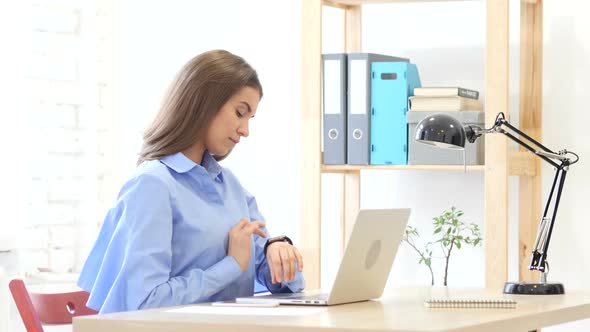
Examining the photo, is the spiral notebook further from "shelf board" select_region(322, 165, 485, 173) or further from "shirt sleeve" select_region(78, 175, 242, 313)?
"shelf board" select_region(322, 165, 485, 173)

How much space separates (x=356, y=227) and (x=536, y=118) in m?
1.65

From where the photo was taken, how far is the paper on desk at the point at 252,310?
1964 millimetres

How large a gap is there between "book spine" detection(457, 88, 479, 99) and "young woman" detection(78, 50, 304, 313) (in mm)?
983

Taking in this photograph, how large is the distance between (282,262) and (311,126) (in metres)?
1.09

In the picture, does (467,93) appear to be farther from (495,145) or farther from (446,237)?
(446,237)

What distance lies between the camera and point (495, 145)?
3.28 m

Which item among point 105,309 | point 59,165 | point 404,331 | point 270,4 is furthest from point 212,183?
point 270,4

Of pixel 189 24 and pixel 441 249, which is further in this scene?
pixel 189 24

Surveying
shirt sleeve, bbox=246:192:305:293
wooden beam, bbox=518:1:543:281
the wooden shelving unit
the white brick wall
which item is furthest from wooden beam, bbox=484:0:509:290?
the white brick wall

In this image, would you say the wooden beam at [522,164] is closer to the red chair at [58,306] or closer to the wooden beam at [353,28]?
the wooden beam at [353,28]

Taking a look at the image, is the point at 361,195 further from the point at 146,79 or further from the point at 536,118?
the point at 146,79

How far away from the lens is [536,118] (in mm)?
3582

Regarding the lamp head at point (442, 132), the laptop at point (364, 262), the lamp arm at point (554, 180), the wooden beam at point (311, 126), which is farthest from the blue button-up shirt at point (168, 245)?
the wooden beam at point (311, 126)

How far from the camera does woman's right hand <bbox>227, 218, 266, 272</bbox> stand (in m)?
2.46
